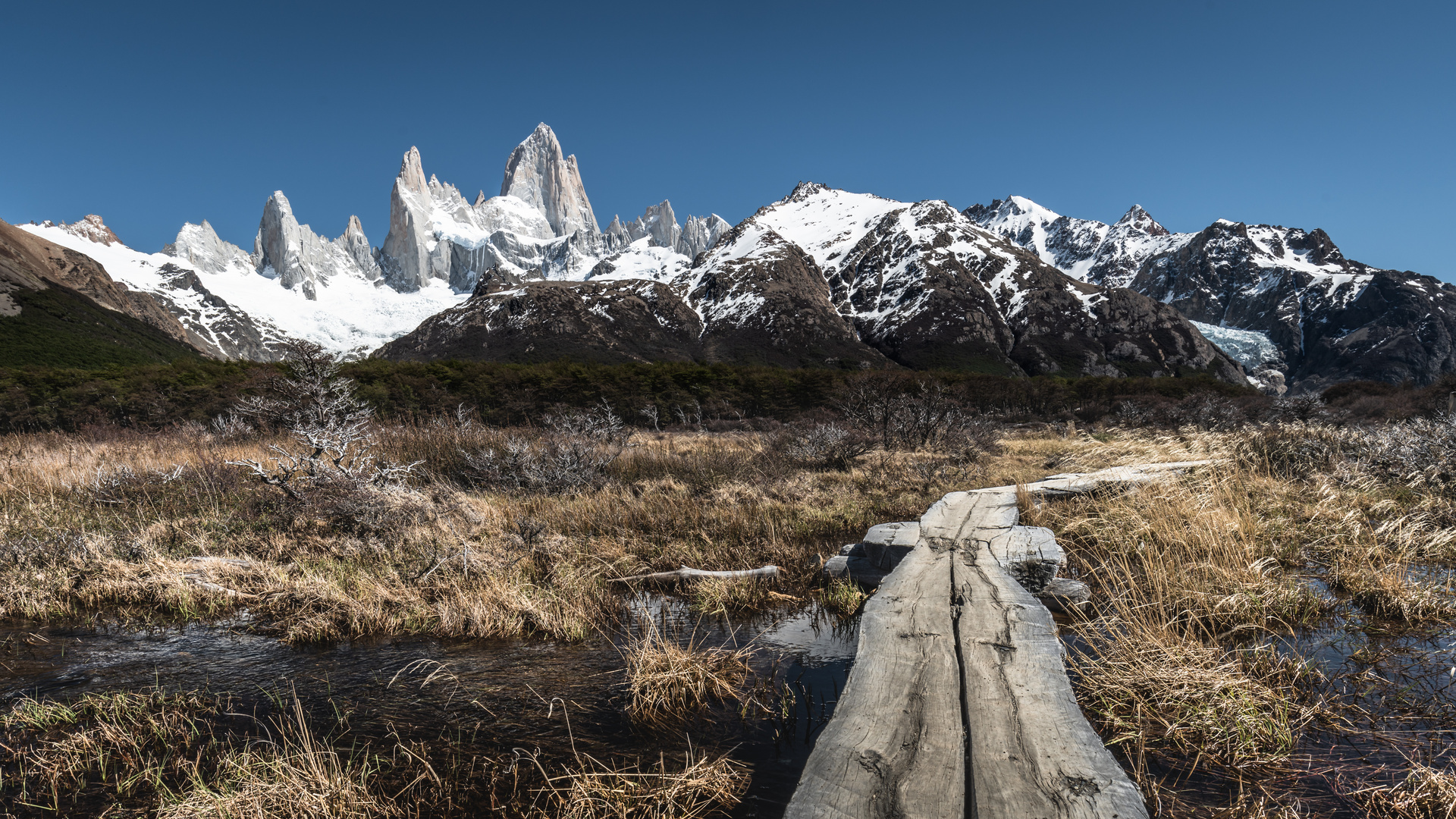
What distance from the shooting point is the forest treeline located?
61.3ft

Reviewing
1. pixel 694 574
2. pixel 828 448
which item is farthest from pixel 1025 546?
A: pixel 828 448

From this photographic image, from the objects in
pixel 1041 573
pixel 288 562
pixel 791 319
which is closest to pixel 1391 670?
pixel 1041 573

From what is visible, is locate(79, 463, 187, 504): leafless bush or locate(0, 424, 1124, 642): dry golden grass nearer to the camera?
locate(0, 424, 1124, 642): dry golden grass

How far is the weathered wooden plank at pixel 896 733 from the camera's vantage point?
1811mm

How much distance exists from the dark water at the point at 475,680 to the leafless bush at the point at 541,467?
4.32 meters

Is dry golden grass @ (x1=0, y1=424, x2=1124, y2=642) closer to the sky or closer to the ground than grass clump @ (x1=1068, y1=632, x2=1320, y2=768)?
closer to the sky

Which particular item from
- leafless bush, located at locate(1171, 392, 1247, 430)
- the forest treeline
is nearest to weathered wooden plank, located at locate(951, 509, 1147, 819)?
the forest treeline

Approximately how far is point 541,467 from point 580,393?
→ 14.8 meters

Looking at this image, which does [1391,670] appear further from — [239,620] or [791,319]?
[791,319]

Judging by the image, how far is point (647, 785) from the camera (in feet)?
8.05

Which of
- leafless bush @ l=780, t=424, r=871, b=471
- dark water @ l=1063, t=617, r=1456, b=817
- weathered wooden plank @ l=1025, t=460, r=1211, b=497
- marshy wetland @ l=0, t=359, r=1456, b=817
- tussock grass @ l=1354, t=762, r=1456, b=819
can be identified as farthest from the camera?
leafless bush @ l=780, t=424, r=871, b=471

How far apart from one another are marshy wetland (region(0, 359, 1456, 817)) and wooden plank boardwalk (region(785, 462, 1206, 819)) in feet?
1.72

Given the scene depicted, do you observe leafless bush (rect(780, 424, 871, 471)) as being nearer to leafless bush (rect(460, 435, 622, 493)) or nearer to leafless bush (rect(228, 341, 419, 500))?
leafless bush (rect(460, 435, 622, 493))

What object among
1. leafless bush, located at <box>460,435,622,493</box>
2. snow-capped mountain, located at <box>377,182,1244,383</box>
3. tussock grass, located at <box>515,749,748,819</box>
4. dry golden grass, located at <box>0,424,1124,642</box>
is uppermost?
snow-capped mountain, located at <box>377,182,1244,383</box>
